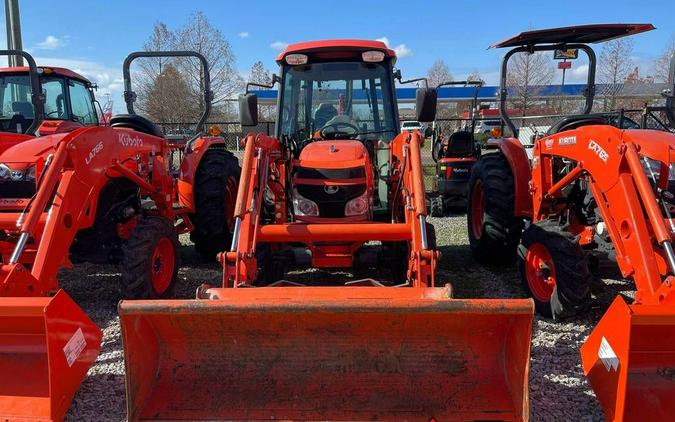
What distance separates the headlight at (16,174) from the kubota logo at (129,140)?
765 millimetres

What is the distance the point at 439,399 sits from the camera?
112 inches

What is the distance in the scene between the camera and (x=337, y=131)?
5379 millimetres

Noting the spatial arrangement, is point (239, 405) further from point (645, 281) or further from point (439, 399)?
point (645, 281)

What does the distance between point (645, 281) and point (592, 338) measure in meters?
0.61

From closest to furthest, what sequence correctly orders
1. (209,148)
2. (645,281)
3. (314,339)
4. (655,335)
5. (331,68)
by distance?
1. (655,335)
2. (314,339)
3. (645,281)
4. (331,68)
5. (209,148)

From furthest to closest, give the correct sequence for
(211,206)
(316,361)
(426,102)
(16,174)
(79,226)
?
(211,206) < (426,102) < (16,174) < (79,226) < (316,361)

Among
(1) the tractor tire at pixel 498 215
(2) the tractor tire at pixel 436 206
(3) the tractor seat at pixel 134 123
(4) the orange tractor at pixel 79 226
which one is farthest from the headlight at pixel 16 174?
(2) the tractor tire at pixel 436 206

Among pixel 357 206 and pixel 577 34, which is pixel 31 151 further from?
pixel 577 34

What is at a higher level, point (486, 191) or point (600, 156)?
point (600, 156)

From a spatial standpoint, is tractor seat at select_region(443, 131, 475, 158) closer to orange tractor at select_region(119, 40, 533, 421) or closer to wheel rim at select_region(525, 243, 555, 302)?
wheel rim at select_region(525, 243, 555, 302)

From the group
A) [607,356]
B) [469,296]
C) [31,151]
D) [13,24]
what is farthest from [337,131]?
[13,24]

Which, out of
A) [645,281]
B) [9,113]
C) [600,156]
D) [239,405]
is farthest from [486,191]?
[9,113]

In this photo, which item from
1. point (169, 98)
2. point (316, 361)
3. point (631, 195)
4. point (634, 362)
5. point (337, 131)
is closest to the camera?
point (634, 362)

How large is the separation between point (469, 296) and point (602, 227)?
149cm
